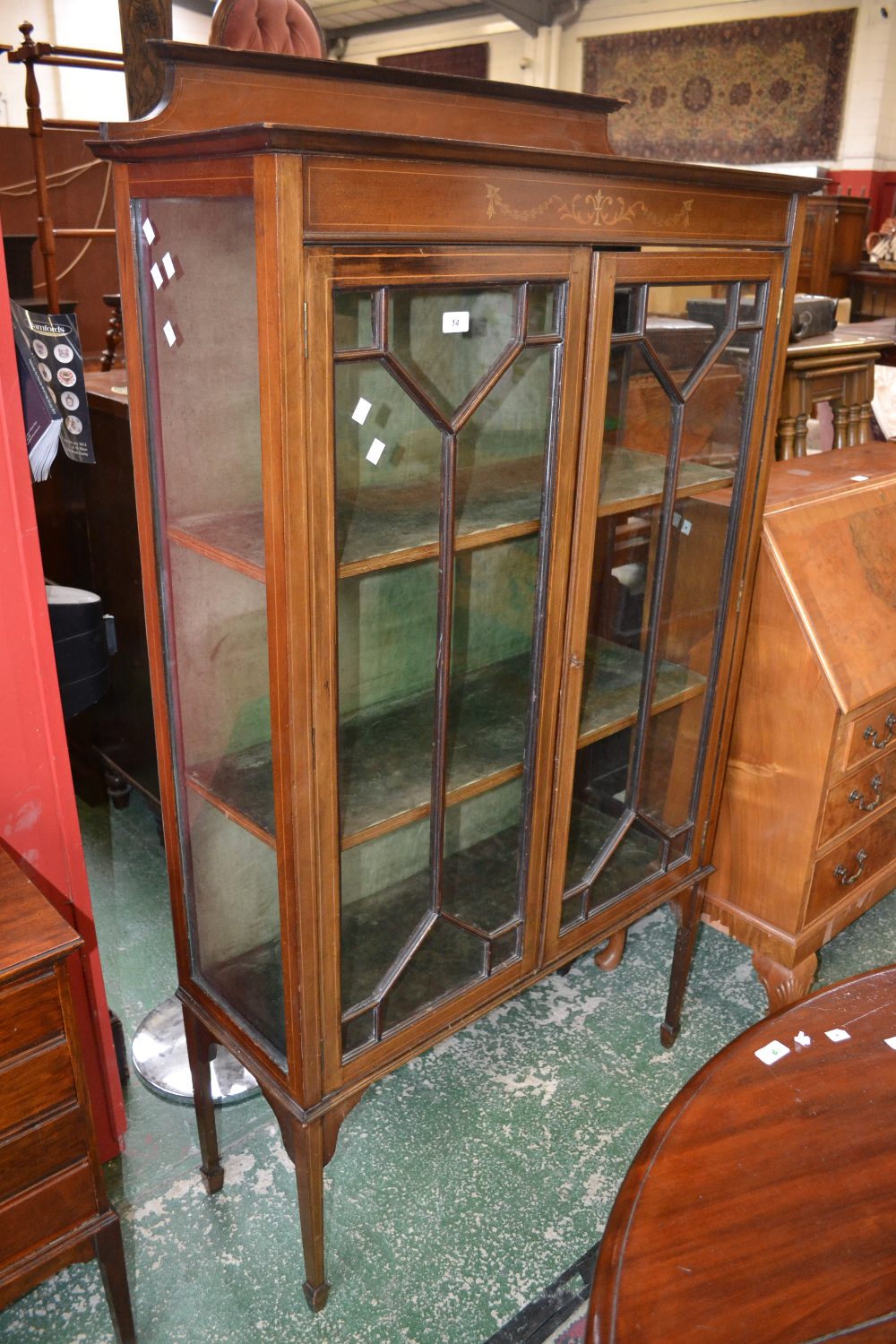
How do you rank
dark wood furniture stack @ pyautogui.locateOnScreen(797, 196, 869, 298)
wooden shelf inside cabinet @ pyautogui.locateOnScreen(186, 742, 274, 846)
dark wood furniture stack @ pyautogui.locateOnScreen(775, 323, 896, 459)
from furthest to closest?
dark wood furniture stack @ pyautogui.locateOnScreen(797, 196, 869, 298) < dark wood furniture stack @ pyautogui.locateOnScreen(775, 323, 896, 459) < wooden shelf inside cabinet @ pyautogui.locateOnScreen(186, 742, 274, 846)

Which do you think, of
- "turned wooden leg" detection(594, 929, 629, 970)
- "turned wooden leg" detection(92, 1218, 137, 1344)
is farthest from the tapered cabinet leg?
"turned wooden leg" detection(594, 929, 629, 970)

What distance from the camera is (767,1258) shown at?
3.23ft

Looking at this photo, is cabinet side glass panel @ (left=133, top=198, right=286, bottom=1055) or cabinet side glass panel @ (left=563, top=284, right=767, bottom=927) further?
cabinet side glass panel @ (left=563, top=284, right=767, bottom=927)

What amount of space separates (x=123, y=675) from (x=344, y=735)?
4.73 feet

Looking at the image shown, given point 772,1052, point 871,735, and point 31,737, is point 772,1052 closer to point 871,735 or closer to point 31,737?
point 871,735

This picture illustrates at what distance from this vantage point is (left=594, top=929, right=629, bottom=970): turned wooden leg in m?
2.38

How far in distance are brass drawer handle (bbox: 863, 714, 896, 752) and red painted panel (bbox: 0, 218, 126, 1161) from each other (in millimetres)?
1532

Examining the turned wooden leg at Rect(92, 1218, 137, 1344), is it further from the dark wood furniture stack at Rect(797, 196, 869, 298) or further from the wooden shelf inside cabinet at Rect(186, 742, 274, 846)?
the dark wood furniture stack at Rect(797, 196, 869, 298)

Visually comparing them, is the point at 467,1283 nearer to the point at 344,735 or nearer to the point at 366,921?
the point at 366,921

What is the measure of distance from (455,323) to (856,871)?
Result: 61.5 inches

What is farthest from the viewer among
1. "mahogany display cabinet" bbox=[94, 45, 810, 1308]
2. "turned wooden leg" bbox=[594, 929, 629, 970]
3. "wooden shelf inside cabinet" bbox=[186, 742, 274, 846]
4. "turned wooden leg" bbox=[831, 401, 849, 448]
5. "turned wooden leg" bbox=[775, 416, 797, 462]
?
"turned wooden leg" bbox=[831, 401, 849, 448]

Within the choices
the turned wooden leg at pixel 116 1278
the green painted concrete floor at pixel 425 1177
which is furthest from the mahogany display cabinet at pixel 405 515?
the turned wooden leg at pixel 116 1278

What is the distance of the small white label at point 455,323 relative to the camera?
130cm

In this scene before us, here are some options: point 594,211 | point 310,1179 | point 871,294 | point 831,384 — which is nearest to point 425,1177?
point 310,1179
